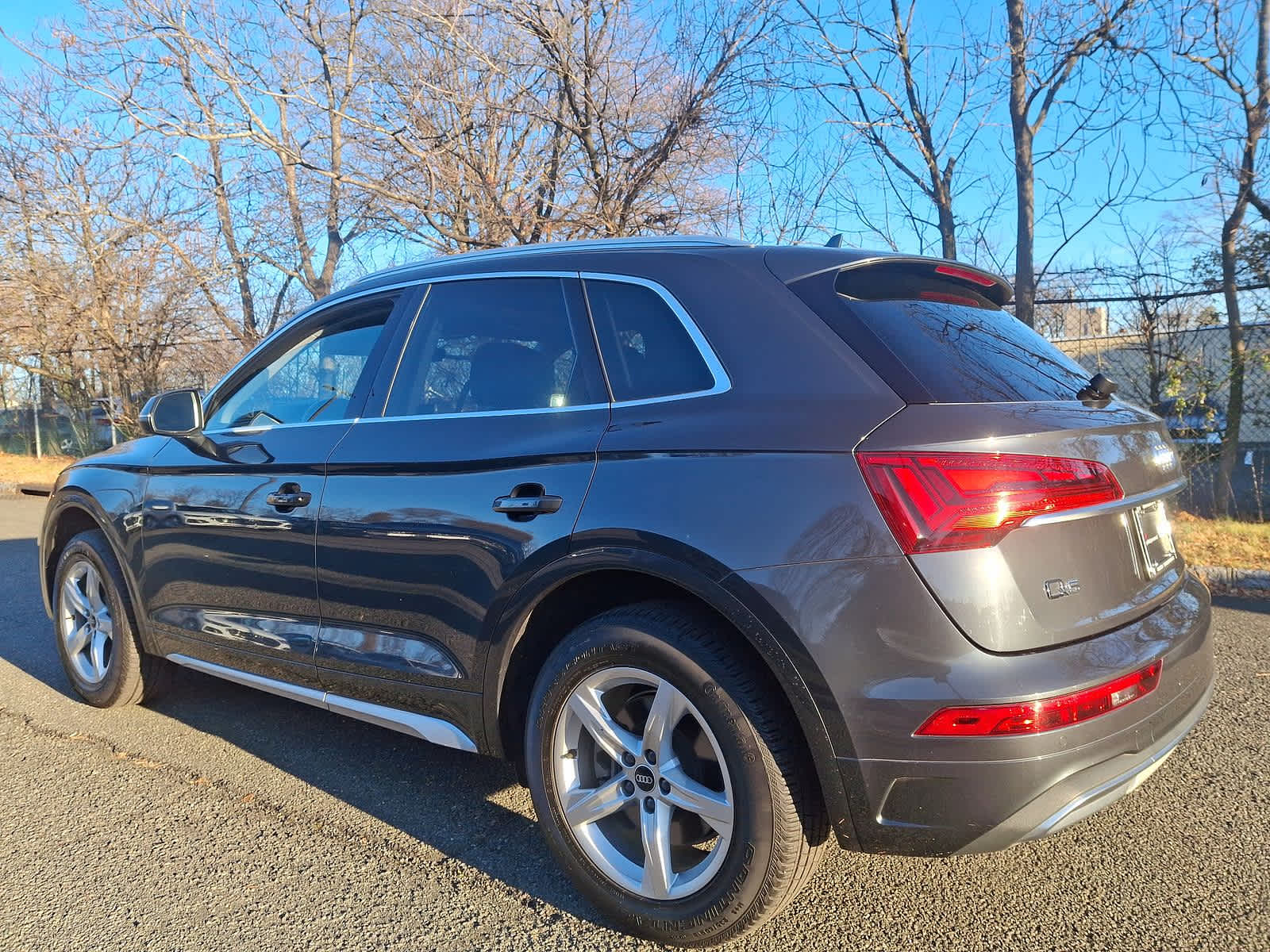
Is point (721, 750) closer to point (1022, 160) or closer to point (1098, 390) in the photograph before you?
point (1098, 390)

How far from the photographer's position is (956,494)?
1.96 metres

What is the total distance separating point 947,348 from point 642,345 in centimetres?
81

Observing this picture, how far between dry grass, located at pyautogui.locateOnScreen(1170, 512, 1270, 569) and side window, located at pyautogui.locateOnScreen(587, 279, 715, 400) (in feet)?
14.7

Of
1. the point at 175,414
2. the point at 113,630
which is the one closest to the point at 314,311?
the point at 175,414

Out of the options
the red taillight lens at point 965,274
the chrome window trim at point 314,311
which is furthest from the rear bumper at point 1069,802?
the chrome window trim at point 314,311

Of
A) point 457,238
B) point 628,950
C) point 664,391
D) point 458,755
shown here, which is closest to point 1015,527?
point 664,391

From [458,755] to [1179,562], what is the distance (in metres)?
2.62

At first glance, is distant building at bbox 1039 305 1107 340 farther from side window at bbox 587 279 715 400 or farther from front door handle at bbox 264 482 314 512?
front door handle at bbox 264 482 314 512

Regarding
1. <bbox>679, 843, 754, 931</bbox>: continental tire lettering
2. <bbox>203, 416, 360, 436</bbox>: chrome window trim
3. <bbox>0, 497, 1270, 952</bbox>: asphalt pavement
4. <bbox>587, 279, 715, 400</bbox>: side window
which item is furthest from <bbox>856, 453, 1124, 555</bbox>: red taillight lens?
<bbox>203, 416, 360, 436</bbox>: chrome window trim

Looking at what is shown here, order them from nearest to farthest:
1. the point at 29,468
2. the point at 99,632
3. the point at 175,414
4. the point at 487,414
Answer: the point at 487,414
the point at 175,414
the point at 99,632
the point at 29,468

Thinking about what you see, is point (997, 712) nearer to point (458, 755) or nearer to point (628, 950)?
point (628, 950)

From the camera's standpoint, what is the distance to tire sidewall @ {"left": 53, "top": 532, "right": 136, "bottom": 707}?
13.3 ft

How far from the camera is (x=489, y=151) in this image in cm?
980

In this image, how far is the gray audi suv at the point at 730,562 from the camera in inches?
77.1
